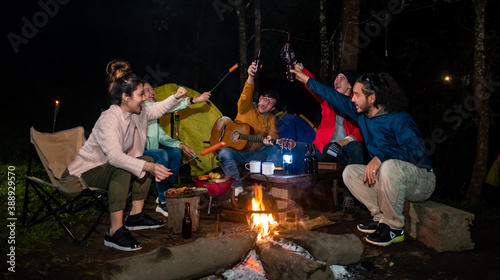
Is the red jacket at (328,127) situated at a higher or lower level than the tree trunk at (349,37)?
lower

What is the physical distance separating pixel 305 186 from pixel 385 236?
150cm

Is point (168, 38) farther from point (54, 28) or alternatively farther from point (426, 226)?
point (426, 226)

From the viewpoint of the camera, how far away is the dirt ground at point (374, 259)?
9.18 ft

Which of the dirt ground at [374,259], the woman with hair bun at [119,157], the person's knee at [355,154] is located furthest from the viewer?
the person's knee at [355,154]

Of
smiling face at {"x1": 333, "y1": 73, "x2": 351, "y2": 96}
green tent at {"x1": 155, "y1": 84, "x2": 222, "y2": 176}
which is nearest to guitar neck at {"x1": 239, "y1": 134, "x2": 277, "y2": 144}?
smiling face at {"x1": 333, "y1": 73, "x2": 351, "y2": 96}

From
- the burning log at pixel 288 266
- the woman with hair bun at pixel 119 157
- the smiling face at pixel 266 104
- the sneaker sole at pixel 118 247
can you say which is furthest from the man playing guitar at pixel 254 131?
the burning log at pixel 288 266

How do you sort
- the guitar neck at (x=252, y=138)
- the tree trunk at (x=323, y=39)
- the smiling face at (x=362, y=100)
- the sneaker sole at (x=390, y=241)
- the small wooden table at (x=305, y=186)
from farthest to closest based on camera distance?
the tree trunk at (x=323, y=39), the guitar neck at (x=252, y=138), the small wooden table at (x=305, y=186), the smiling face at (x=362, y=100), the sneaker sole at (x=390, y=241)

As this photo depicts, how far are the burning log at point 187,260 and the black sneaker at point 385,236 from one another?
127 cm

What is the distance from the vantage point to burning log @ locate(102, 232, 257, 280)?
7.55ft

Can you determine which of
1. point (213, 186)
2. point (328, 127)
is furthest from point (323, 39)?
point (213, 186)

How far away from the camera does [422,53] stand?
9.45 m

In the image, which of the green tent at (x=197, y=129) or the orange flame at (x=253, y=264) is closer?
the orange flame at (x=253, y=264)

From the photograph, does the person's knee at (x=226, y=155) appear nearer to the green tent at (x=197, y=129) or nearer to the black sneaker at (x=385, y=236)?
the green tent at (x=197, y=129)

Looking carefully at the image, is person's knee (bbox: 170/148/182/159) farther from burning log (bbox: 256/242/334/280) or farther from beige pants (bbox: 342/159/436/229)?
beige pants (bbox: 342/159/436/229)
